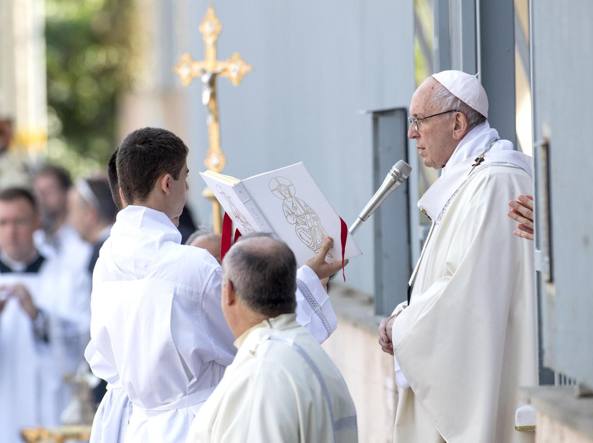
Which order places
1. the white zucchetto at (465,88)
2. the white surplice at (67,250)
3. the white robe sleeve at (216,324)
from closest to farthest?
the white robe sleeve at (216,324) → the white zucchetto at (465,88) → the white surplice at (67,250)

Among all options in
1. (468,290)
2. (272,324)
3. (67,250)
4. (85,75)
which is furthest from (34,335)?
(85,75)

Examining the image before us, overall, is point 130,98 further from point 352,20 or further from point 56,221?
point 352,20

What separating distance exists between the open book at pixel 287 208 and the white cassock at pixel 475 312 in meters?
0.38

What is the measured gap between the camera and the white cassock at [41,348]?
39.1 feet

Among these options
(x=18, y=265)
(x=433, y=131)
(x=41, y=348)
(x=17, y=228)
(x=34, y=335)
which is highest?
(x=433, y=131)

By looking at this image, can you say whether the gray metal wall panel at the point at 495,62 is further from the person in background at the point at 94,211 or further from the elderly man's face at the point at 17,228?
the elderly man's face at the point at 17,228

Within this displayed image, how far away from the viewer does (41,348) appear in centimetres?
1202

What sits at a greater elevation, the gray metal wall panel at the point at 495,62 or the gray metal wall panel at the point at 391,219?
the gray metal wall panel at the point at 495,62

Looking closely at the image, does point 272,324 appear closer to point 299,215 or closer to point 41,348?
point 299,215

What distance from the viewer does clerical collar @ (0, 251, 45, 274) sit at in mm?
12047

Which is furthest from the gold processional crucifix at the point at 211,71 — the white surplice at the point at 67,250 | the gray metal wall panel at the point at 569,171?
the white surplice at the point at 67,250

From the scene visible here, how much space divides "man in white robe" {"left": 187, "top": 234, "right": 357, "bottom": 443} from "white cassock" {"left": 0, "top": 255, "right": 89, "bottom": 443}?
7.55 meters

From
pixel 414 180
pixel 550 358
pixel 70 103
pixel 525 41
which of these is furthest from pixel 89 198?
pixel 70 103

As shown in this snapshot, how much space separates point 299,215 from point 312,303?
1.06ft
